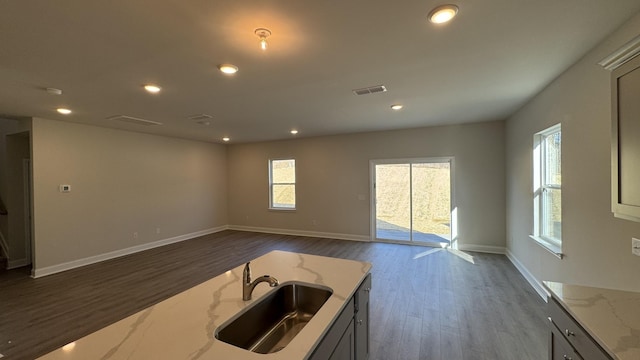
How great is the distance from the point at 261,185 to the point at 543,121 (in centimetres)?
635

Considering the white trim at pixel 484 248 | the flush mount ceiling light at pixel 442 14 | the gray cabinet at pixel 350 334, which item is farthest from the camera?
the white trim at pixel 484 248

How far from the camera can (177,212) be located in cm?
647

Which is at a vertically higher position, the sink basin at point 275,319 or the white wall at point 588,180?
the white wall at point 588,180

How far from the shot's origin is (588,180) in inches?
90.0

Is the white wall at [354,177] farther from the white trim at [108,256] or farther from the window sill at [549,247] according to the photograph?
the window sill at [549,247]

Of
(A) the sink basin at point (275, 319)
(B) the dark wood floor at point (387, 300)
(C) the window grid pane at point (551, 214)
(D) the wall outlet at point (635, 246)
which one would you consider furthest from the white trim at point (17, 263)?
(C) the window grid pane at point (551, 214)

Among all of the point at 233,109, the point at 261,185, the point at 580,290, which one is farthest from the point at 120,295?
the point at 580,290

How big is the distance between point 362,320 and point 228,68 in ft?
8.18

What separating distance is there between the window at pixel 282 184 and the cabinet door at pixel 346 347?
5.53m

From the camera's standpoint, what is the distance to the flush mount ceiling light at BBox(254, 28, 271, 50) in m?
1.81

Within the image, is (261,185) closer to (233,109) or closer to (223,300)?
(233,109)

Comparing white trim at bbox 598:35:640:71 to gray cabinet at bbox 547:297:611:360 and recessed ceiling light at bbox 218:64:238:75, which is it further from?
recessed ceiling light at bbox 218:64:238:75

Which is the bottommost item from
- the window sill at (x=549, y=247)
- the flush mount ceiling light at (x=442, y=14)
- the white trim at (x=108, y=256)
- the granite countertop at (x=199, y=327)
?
the white trim at (x=108, y=256)

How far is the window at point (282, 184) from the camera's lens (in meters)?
7.13
